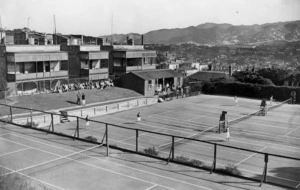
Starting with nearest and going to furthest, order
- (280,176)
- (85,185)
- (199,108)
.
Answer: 1. (85,185)
2. (280,176)
3. (199,108)

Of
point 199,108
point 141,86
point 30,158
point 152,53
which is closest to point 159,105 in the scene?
point 199,108

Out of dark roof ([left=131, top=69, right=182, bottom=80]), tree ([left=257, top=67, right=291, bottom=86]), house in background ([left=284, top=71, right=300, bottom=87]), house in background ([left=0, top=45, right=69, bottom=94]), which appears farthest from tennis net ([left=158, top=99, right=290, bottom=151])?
tree ([left=257, top=67, right=291, bottom=86])

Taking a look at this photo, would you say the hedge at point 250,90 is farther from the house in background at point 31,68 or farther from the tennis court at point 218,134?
the house in background at point 31,68

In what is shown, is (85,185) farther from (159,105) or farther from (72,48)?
(72,48)

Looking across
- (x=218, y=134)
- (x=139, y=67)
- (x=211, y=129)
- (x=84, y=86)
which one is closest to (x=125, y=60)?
(x=139, y=67)

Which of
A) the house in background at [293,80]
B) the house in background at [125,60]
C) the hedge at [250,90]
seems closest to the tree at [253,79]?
the hedge at [250,90]

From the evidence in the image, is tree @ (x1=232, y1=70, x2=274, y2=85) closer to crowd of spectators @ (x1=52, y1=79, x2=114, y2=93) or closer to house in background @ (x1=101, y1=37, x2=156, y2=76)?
house in background @ (x1=101, y1=37, x2=156, y2=76)

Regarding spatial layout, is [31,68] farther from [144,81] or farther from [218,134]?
[218,134]

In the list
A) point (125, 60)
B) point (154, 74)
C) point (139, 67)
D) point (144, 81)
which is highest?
point (125, 60)
